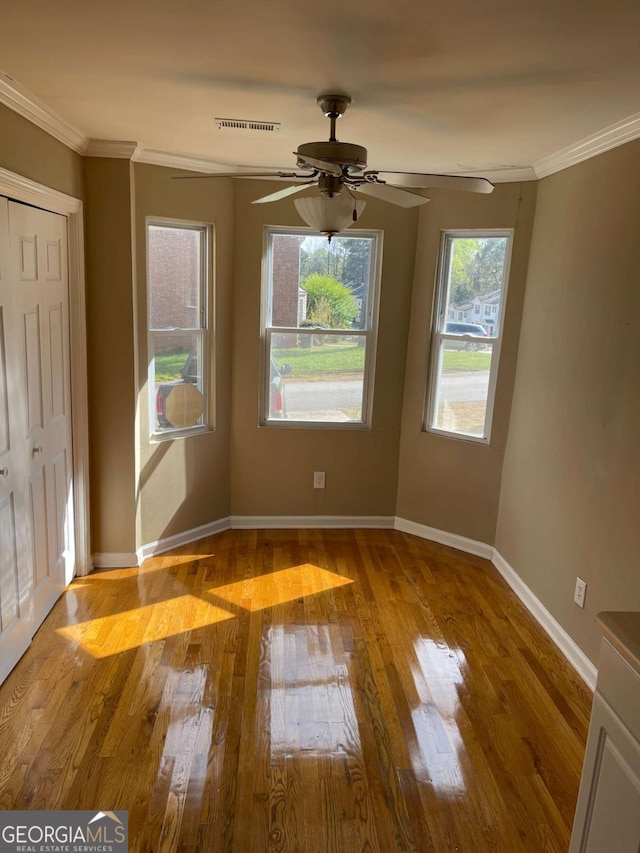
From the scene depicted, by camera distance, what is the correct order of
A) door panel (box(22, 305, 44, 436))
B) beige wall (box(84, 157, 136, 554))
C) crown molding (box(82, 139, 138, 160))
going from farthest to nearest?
1. beige wall (box(84, 157, 136, 554))
2. crown molding (box(82, 139, 138, 160))
3. door panel (box(22, 305, 44, 436))

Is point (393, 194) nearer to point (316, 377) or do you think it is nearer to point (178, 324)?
point (178, 324)

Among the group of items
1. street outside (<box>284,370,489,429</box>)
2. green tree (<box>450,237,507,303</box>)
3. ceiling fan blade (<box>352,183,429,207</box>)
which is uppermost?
ceiling fan blade (<box>352,183,429,207</box>)

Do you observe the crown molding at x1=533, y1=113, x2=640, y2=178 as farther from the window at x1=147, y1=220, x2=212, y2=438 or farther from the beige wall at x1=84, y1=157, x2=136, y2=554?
the beige wall at x1=84, y1=157, x2=136, y2=554

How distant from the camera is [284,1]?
1618mm

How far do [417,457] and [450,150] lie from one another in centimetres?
210

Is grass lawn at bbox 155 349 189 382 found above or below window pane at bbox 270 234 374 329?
below

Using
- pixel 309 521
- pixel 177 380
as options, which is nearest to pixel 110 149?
pixel 177 380

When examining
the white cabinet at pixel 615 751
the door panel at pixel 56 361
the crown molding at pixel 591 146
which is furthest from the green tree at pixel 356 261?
the white cabinet at pixel 615 751

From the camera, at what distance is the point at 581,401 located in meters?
3.12

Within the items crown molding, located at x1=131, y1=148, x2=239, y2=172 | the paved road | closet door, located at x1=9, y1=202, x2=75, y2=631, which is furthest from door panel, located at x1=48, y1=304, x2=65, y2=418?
the paved road

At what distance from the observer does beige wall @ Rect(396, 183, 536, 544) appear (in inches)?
152

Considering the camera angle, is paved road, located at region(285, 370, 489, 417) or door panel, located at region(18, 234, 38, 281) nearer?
door panel, located at region(18, 234, 38, 281)

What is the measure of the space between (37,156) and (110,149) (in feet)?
2.00

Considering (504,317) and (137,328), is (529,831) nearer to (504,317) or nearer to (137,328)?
(504,317)
